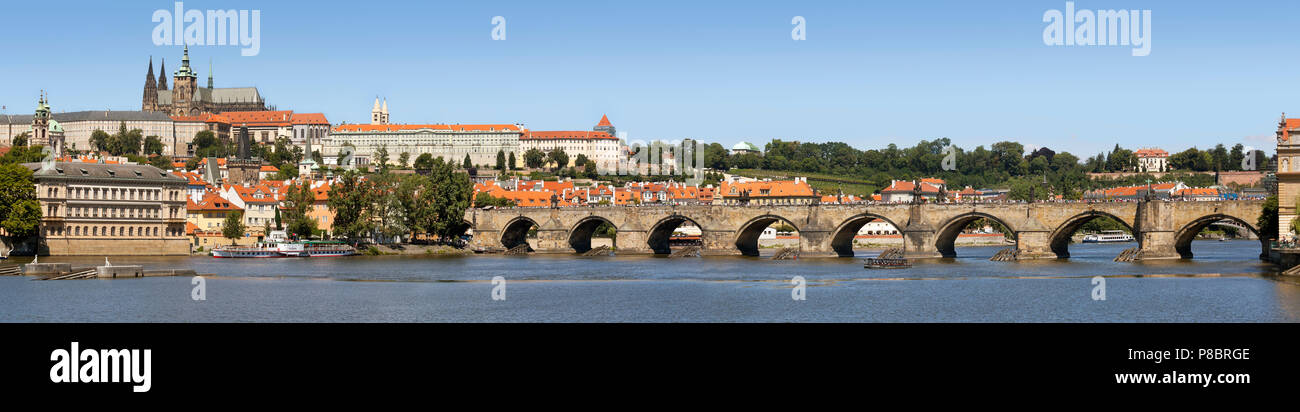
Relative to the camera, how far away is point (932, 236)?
70.8 meters

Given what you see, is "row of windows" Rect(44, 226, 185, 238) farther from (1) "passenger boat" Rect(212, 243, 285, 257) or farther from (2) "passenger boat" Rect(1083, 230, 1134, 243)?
(2) "passenger boat" Rect(1083, 230, 1134, 243)

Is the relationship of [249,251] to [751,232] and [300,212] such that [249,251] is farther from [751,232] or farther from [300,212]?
[751,232]

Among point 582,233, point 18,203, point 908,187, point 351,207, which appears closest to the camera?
point 18,203

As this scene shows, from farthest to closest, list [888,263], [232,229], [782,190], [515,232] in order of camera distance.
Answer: [782,190], [515,232], [232,229], [888,263]

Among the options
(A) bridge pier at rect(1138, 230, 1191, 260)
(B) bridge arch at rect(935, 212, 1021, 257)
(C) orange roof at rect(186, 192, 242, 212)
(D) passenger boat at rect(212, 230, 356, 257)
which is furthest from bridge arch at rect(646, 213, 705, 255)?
(C) orange roof at rect(186, 192, 242, 212)

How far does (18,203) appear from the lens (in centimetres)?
6738

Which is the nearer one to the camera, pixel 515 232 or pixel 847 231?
pixel 847 231

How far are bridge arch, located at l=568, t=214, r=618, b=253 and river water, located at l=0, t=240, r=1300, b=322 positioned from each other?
18.9 metres

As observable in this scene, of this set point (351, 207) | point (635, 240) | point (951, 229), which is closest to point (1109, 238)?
point (951, 229)

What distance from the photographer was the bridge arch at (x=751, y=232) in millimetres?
77125

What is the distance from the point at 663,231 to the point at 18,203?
35.8 metres
